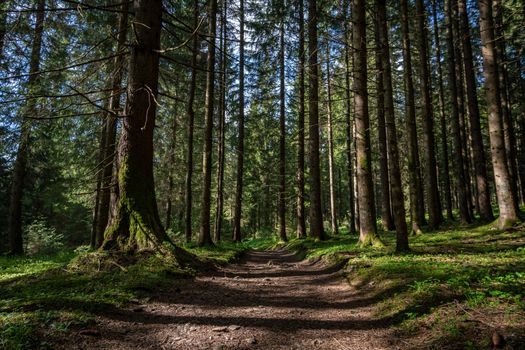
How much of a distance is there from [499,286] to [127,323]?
14.9 ft

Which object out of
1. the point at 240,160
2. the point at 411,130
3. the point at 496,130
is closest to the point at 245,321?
the point at 411,130

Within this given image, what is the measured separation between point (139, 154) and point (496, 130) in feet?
36.3

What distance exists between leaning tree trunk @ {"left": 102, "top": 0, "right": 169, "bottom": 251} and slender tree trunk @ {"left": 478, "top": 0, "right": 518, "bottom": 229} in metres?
10.1

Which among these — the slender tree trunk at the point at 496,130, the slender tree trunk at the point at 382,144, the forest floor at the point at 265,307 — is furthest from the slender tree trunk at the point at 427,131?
the forest floor at the point at 265,307

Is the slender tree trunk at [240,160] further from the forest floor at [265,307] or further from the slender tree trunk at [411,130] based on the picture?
the forest floor at [265,307]

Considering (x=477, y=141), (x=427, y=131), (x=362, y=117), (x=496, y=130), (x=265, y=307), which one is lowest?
(x=265, y=307)

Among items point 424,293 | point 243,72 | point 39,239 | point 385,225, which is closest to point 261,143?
point 243,72

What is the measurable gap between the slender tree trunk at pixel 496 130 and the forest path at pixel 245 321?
7.23m

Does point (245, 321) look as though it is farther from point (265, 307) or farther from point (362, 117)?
point (362, 117)

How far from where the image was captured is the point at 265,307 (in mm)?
4730

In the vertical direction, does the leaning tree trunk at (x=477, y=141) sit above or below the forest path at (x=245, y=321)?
above

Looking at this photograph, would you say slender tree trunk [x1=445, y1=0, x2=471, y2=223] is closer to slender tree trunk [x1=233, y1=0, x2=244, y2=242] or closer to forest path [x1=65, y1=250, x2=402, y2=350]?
slender tree trunk [x1=233, y1=0, x2=244, y2=242]

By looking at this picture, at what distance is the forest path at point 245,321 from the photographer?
10.6 feet

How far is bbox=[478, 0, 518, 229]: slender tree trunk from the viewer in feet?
32.1
